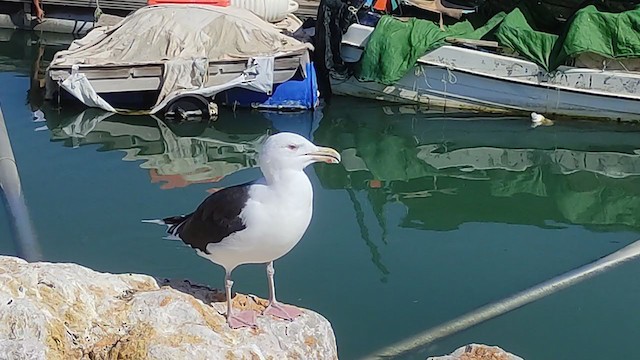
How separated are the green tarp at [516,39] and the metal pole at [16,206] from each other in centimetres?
479

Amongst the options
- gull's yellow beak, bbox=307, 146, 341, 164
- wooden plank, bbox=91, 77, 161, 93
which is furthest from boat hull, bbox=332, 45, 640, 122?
gull's yellow beak, bbox=307, 146, 341, 164

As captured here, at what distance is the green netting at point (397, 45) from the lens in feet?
39.3

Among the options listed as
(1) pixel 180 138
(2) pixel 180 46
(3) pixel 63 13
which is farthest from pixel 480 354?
(3) pixel 63 13

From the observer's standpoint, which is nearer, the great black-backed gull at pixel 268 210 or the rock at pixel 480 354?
the great black-backed gull at pixel 268 210

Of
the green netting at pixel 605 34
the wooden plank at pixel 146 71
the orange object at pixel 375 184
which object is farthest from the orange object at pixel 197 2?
the green netting at pixel 605 34

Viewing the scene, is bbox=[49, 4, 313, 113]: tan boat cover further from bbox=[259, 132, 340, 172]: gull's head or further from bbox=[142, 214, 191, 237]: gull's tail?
bbox=[259, 132, 340, 172]: gull's head

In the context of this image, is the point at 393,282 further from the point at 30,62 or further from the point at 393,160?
the point at 30,62

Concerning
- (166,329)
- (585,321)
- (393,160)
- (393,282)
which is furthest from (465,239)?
(166,329)

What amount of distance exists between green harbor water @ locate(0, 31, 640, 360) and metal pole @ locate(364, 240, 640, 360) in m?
0.07

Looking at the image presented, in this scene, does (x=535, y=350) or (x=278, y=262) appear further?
(x=278, y=262)

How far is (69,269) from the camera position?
4.45 meters

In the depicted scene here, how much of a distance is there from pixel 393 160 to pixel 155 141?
286 cm

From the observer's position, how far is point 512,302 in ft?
23.3

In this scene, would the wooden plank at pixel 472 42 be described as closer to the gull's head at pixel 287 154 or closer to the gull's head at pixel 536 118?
the gull's head at pixel 536 118
